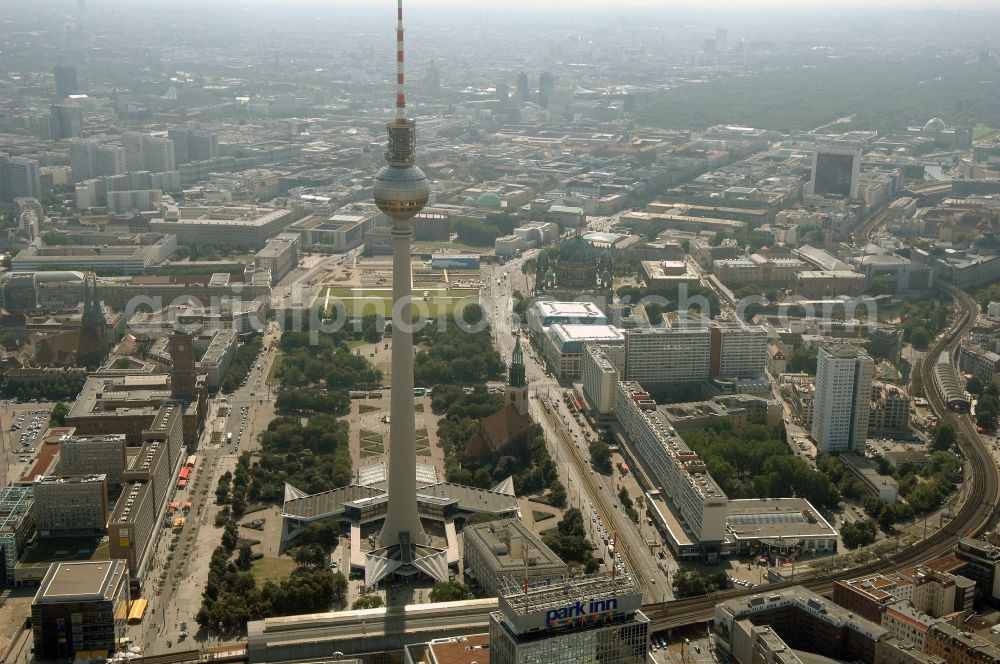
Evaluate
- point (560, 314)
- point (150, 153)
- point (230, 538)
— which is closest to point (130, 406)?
point (230, 538)

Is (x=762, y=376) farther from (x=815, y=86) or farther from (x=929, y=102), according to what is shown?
(x=815, y=86)

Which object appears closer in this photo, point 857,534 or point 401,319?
point 401,319

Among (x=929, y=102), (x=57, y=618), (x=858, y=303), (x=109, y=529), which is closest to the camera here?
(x=57, y=618)

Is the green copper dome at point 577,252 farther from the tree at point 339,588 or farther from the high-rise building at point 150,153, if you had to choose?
the high-rise building at point 150,153

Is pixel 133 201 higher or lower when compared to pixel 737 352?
lower

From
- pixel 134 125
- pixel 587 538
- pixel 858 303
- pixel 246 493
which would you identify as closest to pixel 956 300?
pixel 858 303

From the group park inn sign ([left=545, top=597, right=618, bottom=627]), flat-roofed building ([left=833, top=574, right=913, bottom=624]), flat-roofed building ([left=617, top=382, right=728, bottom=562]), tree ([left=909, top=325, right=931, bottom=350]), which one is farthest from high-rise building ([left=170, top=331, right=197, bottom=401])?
tree ([left=909, top=325, right=931, bottom=350])

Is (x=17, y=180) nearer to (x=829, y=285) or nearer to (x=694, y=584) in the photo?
(x=829, y=285)
